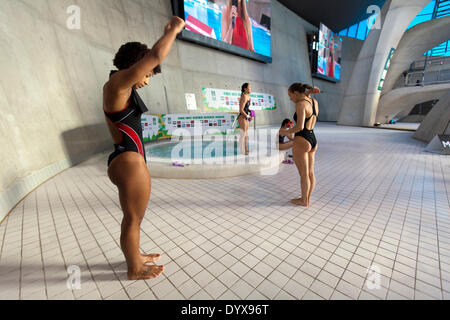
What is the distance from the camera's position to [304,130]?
9.13ft

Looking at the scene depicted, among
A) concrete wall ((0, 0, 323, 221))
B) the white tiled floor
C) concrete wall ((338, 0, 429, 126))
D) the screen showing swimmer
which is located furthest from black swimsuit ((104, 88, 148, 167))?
concrete wall ((338, 0, 429, 126))

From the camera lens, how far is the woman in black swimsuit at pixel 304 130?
267cm

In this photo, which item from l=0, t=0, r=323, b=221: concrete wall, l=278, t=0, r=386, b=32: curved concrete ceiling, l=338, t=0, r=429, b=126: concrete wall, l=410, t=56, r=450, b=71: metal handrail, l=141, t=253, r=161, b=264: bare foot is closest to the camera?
l=141, t=253, r=161, b=264: bare foot

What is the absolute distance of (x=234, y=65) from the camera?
513 inches

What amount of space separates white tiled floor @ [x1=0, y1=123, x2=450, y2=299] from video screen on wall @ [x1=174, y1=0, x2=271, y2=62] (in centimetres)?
1000

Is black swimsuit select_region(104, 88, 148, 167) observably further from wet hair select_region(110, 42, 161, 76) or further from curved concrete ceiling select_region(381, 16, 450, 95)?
curved concrete ceiling select_region(381, 16, 450, 95)

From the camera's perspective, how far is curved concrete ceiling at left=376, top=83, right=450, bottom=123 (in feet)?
57.8

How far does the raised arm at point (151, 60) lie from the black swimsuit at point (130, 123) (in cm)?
17

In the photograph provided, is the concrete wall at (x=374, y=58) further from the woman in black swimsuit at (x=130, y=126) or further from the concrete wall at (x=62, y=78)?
the woman in black swimsuit at (x=130, y=126)

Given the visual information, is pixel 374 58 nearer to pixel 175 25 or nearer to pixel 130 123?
pixel 175 25

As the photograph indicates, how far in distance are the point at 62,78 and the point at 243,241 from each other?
622cm

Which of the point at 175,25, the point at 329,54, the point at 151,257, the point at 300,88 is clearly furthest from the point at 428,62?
the point at 151,257
